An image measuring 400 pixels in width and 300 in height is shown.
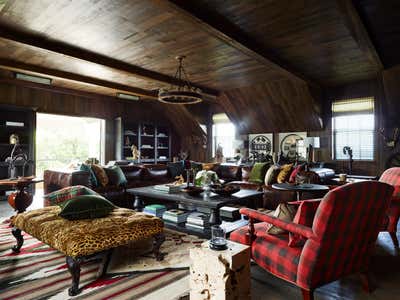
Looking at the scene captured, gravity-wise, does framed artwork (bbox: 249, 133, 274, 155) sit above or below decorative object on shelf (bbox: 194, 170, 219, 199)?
above

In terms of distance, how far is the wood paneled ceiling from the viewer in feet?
10.1

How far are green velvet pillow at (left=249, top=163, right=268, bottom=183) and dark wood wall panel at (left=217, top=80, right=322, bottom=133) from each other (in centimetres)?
236

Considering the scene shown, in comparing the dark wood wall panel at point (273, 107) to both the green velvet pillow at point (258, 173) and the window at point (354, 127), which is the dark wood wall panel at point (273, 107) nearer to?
the window at point (354, 127)

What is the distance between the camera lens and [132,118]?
851cm

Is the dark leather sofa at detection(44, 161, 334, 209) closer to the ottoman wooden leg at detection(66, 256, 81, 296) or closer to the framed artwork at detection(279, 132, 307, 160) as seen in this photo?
the framed artwork at detection(279, 132, 307, 160)

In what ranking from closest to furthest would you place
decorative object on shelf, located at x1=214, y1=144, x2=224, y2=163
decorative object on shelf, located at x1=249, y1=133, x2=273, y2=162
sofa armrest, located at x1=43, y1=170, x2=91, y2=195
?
1. sofa armrest, located at x1=43, y1=170, x2=91, y2=195
2. decorative object on shelf, located at x1=249, y1=133, x2=273, y2=162
3. decorative object on shelf, located at x1=214, y1=144, x2=224, y2=163

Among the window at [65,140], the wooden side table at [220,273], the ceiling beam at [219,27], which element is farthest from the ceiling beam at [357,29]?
the window at [65,140]

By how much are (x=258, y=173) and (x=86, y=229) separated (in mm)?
3945

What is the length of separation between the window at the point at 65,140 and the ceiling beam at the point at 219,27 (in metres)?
5.54

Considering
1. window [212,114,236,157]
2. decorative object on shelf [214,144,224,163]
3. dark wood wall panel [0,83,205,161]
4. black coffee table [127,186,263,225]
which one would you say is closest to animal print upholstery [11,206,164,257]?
black coffee table [127,186,263,225]

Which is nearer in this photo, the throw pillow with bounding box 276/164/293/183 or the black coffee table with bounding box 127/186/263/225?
the black coffee table with bounding box 127/186/263/225

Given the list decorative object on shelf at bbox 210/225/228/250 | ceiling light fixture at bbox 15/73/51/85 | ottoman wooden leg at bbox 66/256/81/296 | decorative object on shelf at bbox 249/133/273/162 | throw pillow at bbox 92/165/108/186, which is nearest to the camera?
decorative object on shelf at bbox 210/225/228/250

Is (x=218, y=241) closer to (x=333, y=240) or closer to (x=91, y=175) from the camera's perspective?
(x=333, y=240)

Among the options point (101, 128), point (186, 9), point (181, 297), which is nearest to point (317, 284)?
point (181, 297)
